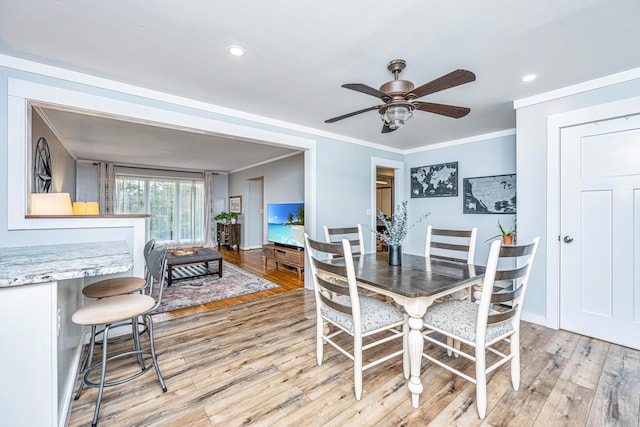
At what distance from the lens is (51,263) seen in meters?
1.42

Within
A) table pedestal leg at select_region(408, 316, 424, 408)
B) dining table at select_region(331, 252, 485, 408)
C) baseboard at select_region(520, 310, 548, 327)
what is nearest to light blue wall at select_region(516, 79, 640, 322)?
baseboard at select_region(520, 310, 548, 327)

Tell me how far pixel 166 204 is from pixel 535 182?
27.8ft

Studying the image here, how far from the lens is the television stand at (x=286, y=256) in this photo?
4.65m

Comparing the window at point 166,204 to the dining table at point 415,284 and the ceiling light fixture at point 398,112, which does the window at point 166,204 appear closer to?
the dining table at point 415,284

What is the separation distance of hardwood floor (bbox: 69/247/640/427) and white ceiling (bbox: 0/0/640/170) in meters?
2.35

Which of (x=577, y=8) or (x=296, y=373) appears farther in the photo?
(x=296, y=373)

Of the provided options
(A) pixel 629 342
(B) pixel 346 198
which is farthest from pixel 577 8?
(B) pixel 346 198

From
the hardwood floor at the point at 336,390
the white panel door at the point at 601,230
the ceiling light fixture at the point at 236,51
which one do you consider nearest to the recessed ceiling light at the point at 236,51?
the ceiling light fixture at the point at 236,51

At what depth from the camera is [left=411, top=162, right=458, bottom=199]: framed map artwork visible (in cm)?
446

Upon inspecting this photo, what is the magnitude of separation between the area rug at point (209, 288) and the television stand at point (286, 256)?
549 mm

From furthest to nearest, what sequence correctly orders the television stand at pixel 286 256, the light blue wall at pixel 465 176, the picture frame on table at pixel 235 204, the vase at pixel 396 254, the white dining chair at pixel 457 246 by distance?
the picture frame on table at pixel 235 204 < the television stand at pixel 286 256 < the light blue wall at pixel 465 176 < the white dining chair at pixel 457 246 < the vase at pixel 396 254

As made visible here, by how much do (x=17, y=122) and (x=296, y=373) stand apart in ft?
9.42

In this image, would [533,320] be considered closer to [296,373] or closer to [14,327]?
[296,373]

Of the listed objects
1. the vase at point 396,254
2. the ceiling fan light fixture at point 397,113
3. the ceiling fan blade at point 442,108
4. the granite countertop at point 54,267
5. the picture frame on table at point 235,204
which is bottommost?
the vase at point 396,254
